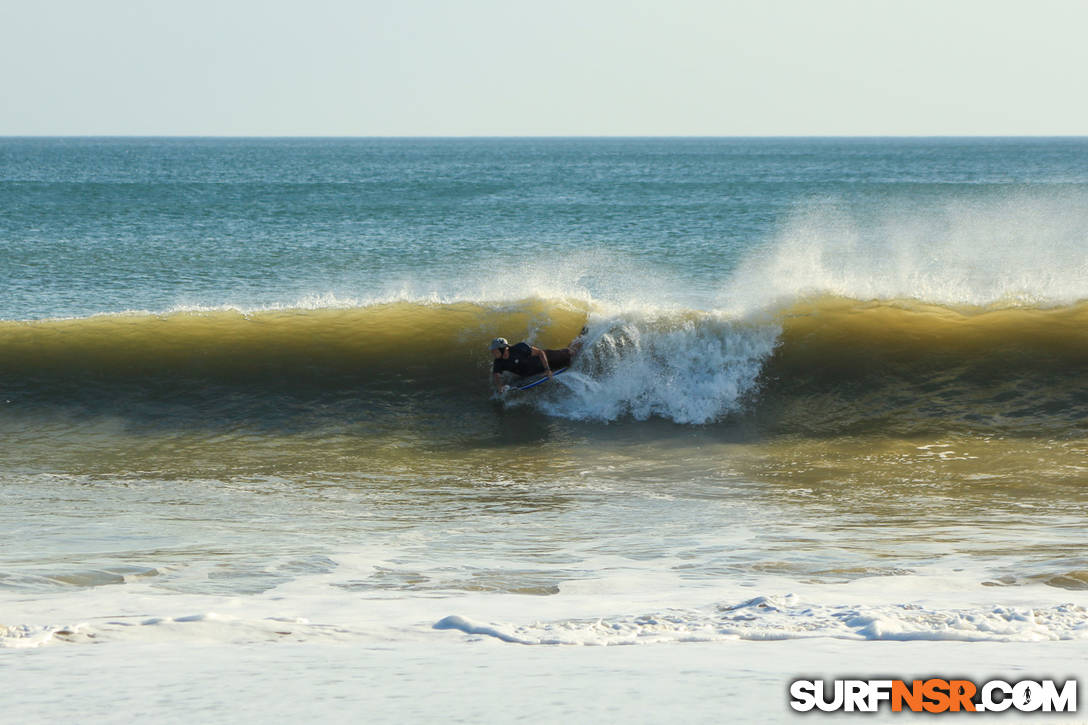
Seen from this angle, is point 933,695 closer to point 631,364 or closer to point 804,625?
point 804,625

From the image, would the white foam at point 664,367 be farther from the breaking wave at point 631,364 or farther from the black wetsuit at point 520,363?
the black wetsuit at point 520,363

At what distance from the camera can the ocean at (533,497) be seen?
4910mm

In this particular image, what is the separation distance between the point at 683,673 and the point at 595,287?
1802 cm

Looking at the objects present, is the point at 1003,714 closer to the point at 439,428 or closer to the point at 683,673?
the point at 683,673

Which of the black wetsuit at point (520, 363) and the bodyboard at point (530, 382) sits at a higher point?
the black wetsuit at point (520, 363)

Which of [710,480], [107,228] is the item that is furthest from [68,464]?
[107,228]

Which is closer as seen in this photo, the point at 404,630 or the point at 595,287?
the point at 404,630

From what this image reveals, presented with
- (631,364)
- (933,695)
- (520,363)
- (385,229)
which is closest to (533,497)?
(520,363)

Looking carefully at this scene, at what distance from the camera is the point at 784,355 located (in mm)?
13844

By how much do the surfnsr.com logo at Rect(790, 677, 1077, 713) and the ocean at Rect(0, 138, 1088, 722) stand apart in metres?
0.18

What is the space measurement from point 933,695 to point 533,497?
538 centimetres

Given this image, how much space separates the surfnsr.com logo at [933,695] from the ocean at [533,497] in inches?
7.1

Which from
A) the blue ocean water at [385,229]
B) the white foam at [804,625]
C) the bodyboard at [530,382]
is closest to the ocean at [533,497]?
the white foam at [804,625]

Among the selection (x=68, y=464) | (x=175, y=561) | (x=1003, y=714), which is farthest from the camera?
(x=68, y=464)
